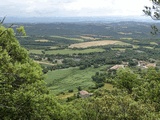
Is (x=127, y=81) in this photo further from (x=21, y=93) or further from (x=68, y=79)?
(x=68, y=79)

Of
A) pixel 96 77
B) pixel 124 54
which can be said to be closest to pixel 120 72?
pixel 96 77

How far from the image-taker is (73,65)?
120688 millimetres

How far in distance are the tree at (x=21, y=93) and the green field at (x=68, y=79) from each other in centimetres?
5221

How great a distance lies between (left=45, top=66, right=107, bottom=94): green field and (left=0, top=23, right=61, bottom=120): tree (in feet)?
171

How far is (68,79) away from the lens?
94.9 m

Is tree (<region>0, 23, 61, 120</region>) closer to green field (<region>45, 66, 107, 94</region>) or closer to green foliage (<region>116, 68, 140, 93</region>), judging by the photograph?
green foliage (<region>116, 68, 140, 93</region>)

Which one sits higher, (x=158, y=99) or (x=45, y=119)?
(x=45, y=119)

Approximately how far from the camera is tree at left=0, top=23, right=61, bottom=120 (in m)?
18.5

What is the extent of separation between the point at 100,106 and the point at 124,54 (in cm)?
12635

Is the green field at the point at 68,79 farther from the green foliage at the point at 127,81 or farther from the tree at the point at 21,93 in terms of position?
the tree at the point at 21,93

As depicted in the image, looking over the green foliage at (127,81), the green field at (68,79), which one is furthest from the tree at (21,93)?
the green field at (68,79)

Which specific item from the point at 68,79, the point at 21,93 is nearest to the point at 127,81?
the point at 21,93

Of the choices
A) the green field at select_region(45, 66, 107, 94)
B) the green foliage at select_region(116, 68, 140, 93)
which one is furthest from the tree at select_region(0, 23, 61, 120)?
the green field at select_region(45, 66, 107, 94)

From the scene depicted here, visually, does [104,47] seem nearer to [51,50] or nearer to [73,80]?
[51,50]
